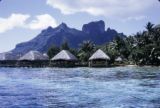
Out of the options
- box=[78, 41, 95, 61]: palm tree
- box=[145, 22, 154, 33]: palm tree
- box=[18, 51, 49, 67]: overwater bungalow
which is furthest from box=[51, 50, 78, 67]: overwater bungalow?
box=[145, 22, 154, 33]: palm tree

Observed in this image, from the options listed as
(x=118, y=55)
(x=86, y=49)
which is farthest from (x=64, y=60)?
(x=118, y=55)

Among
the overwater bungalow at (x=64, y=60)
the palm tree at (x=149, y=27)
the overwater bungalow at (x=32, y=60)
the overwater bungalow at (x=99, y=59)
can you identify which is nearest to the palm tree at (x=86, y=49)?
the overwater bungalow at (x=64, y=60)

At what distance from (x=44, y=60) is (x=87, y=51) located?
819cm

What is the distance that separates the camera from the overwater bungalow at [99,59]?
57875 millimetres

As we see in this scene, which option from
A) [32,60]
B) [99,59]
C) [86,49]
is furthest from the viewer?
[86,49]

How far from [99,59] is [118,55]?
878 centimetres

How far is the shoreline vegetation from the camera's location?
56.1 metres

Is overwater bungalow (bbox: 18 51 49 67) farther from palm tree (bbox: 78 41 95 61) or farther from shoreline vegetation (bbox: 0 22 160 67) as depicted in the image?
palm tree (bbox: 78 41 95 61)

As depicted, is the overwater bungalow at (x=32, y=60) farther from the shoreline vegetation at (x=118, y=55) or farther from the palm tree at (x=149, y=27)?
the palm tree at (x=149, y=27)

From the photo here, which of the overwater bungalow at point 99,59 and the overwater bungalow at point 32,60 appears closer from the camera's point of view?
the overwater bungalow at point 99,59

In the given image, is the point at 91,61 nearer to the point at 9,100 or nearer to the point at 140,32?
the point at 140,32

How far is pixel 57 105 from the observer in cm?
1334

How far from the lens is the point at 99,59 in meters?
59.8

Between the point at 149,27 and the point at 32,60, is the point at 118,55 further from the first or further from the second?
the point at 32,60
